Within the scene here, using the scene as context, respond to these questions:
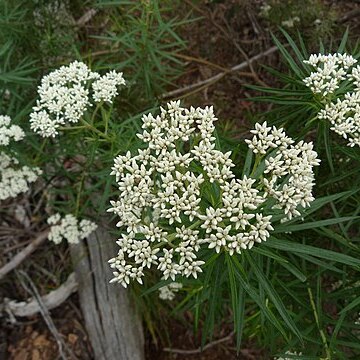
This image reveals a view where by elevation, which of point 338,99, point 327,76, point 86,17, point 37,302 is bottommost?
point 37,302

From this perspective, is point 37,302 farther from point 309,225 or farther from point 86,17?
point 309,225

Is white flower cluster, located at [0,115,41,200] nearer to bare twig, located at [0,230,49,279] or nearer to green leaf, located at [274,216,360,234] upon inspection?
bare twig, located at [0,230,49,279]

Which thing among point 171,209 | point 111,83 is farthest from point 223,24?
point 171,209

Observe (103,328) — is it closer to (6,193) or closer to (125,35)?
(6,193)

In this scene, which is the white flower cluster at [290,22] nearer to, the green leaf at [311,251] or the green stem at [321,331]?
the green stem at [321,331]

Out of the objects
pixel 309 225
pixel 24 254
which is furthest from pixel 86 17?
pixel 309 225

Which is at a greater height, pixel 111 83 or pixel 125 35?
pixel 125 35
